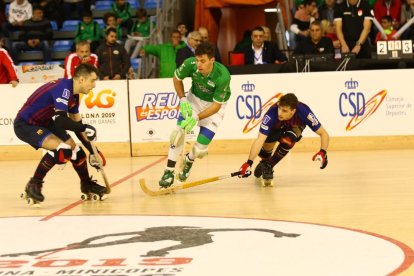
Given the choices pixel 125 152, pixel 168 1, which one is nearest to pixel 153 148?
pixel 125 152

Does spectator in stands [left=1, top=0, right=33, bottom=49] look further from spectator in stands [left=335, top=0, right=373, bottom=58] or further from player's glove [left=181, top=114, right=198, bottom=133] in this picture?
player's glove [left=181, top=114, right=198, bottom=133]

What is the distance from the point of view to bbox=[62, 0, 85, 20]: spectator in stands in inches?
881

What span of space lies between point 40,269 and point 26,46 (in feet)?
50.9

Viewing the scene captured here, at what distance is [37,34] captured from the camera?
71.2 feet

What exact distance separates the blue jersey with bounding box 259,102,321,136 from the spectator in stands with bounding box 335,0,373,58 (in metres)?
5.68

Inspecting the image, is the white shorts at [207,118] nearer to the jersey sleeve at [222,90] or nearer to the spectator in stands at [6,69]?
the jersey sleeve at [222,90]

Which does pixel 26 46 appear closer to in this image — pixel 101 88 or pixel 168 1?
pixel 168 1

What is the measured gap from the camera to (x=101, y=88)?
54.8 feet

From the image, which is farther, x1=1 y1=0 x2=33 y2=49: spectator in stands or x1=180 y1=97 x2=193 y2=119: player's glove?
x1=1 y1=0 x2=33 y2=49: spectator in stands

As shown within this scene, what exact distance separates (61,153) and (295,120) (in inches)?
120

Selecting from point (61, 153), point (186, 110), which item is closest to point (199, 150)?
point (186, 110)

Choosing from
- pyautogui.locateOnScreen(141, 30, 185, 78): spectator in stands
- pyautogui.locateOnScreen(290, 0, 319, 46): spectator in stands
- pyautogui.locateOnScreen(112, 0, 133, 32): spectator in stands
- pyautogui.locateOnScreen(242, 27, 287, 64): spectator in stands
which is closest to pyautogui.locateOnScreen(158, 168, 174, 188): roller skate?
pyautogui.locateOnScreen(242, 27, 287, 64): spectator in stands

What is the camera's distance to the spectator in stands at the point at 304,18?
19391mm

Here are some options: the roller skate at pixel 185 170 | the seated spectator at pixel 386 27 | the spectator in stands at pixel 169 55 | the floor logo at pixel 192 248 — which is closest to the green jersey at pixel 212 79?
the roller skate at pixel 185 170
